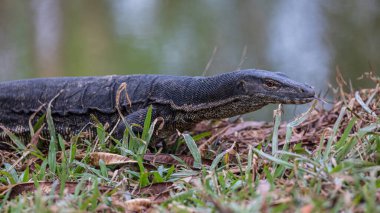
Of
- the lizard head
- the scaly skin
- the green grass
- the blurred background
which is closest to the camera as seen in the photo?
the green grass

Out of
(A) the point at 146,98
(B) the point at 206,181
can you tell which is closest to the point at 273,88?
(A) the point at 146,98

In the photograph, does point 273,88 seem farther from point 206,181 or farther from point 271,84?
point 206,181

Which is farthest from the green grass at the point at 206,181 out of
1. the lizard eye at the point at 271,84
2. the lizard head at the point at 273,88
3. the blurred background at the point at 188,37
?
the blurred background at the point at 188,37

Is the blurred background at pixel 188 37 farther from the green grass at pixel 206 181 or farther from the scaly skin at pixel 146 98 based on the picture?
the green grass at pixel 206 181

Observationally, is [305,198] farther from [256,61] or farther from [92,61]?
[92,61]

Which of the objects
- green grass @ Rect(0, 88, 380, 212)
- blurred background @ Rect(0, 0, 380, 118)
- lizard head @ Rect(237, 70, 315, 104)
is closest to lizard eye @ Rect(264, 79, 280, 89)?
lizard head @ Rect(237, 70, 315, 104)

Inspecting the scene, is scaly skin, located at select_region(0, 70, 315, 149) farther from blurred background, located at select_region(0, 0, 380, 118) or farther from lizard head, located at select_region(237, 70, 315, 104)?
blurred background, located at select_region(0, 0, 380, 118)
